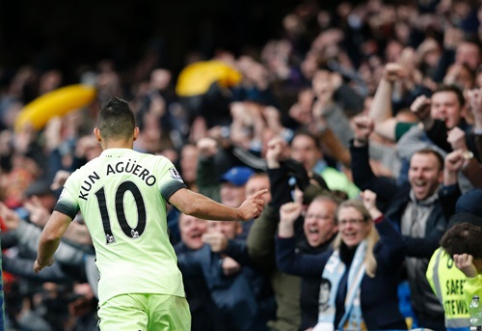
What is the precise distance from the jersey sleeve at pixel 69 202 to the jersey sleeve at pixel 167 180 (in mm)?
526

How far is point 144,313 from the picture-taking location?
22.1ft

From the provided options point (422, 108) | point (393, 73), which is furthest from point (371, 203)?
point (393, 73)

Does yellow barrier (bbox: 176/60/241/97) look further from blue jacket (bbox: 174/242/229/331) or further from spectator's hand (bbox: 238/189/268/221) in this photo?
spectator's hand (bbox: 238/189/268/221)

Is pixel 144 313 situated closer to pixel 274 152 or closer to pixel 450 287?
pixel 450 287

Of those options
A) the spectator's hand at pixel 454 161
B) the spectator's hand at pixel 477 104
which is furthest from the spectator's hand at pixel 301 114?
the spectator's hand at pixel 454 161

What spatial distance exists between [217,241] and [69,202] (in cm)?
233

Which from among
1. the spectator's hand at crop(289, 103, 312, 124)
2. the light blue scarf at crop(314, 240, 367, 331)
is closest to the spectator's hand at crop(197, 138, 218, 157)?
the light blue scarf at crop(314, 240, 367, 331)

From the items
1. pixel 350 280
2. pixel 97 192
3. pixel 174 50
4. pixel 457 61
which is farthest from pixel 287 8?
pixel 97 192

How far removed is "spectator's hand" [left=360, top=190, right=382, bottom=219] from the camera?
27.1 ft

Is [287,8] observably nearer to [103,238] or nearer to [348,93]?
[348,93]

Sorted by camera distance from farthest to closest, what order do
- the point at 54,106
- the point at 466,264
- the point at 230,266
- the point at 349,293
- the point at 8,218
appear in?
the point at 54,106, the point at 8,218, the point at 230,266, the point at 349,293, the point at 466,264

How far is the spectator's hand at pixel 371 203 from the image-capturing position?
8.27m

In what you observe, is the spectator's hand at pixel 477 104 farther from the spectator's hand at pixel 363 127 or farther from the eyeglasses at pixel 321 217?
the eyeglasses at pixel 321 217

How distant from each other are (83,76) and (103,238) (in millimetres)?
14759
